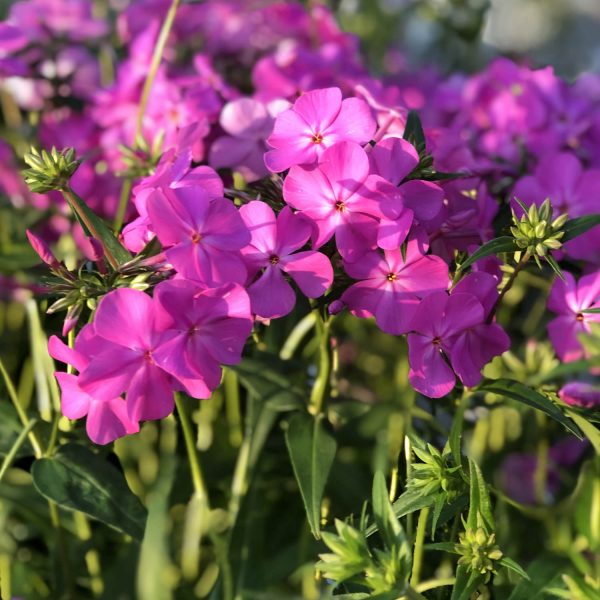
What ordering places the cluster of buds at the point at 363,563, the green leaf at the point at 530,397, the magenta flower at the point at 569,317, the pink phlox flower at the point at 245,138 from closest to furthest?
the cluster of buds at the point at 363,563 → the green leaf at the point at 530,397 → the magenta flower at the point at 569,317 → the pink phlox flower at the point at 245,138

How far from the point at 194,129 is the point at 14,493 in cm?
50

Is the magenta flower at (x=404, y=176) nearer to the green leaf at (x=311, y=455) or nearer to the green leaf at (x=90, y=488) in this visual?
the green leaf at (x=311, y=455)

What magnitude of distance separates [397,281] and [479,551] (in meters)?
0.23

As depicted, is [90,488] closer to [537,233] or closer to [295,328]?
[295,328]

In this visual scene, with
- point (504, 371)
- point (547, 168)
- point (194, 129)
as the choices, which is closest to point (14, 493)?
point (194, 129)

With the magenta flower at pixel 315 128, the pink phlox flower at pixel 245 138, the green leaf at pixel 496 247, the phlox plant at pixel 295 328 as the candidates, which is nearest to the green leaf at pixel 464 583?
the phlox plant at pixel 295 328

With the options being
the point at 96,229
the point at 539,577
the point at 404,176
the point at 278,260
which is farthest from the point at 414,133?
the point at 539,577

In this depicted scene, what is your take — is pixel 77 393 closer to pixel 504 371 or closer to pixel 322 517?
pixel 322 517

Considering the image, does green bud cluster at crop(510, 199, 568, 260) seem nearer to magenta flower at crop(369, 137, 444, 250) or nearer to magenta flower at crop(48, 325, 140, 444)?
magenta flower at crop(369, 137, 444, 250)

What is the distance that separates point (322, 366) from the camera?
87 cm

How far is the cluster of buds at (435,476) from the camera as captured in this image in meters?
0.68

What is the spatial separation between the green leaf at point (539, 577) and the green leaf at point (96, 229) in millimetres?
460

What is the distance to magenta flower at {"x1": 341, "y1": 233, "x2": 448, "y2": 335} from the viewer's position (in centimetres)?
72

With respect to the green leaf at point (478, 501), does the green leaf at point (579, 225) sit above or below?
above
